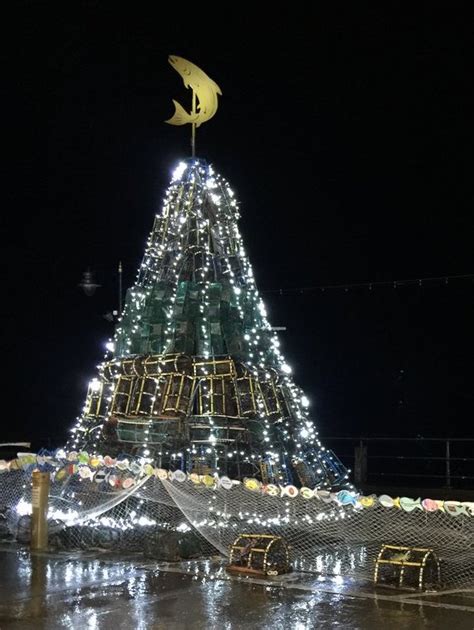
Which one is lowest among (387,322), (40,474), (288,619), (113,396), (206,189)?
(288,619)

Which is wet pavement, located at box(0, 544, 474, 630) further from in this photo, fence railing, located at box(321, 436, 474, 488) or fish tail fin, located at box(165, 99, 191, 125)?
fish tail fin, located at box(165, 99, 191, 125)

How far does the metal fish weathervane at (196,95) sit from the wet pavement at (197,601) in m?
6.78

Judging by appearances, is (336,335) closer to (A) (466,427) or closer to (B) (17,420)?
(A) (466,427)

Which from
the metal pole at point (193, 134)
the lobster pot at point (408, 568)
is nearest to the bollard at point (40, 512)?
the lobster pot at point (408, 568)

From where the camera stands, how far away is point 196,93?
43.2 feet

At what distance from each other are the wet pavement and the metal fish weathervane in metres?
6.78

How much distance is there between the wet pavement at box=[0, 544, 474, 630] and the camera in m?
7.12

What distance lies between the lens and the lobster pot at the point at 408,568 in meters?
8.40

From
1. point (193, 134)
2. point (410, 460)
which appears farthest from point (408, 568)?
point (410, 460)

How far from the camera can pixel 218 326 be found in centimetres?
1232

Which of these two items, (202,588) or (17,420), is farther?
(17,420)

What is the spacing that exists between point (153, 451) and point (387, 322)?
2393 cm

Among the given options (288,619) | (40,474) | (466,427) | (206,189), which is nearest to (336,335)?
(466,427)

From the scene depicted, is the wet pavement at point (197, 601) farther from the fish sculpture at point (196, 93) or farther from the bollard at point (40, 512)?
the fish sculpture at point (196, 93)
